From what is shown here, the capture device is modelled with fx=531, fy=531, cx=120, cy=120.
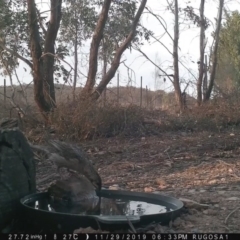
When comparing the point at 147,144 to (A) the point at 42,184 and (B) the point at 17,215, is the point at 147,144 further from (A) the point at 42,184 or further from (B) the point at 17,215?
(B) the point at 17,215

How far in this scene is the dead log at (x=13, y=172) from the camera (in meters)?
3.98

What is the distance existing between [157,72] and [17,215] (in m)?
17.4

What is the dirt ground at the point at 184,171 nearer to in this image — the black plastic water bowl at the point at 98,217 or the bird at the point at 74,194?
the black plastic water bowl at the point at 98,217

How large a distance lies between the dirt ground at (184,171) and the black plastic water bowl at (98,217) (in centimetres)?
10

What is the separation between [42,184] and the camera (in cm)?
636

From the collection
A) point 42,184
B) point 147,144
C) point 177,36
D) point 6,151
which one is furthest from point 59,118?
point 177,36

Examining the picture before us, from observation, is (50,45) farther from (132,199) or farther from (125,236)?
(125,236)

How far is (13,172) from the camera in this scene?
4.12 m

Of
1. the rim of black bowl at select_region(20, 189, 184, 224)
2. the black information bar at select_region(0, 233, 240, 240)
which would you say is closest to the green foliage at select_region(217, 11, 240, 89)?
the rim of black bowl at select_region(20, 189, 184, 224)

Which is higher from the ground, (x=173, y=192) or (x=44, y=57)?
(x=44, y=57)

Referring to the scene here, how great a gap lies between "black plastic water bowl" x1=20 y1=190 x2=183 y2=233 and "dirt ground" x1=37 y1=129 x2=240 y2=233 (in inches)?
4.0

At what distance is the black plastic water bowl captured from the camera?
142 inches

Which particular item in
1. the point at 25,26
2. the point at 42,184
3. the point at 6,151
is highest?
the point at 25,26

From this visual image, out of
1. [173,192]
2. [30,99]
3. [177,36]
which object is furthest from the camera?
[177,36]
